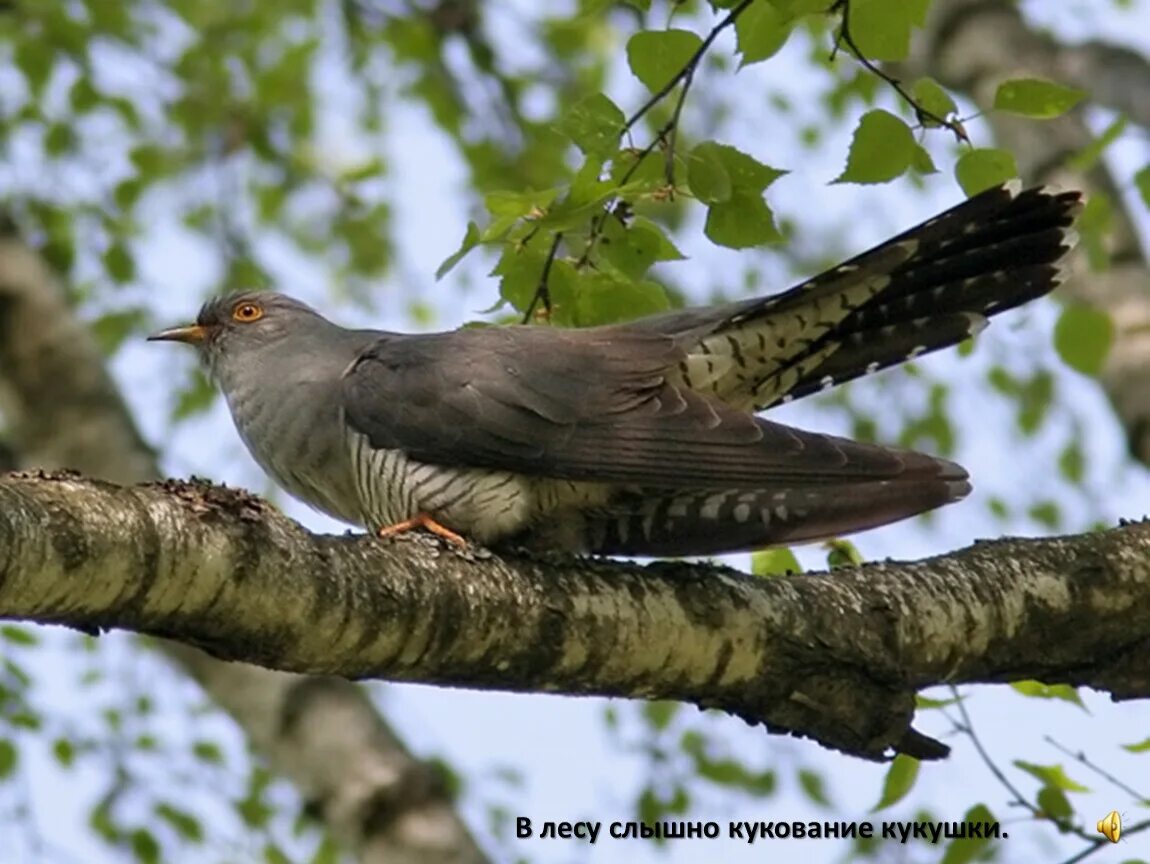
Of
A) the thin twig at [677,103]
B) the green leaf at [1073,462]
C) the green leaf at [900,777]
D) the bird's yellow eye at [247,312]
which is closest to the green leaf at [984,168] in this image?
the thin twig at [677,103]

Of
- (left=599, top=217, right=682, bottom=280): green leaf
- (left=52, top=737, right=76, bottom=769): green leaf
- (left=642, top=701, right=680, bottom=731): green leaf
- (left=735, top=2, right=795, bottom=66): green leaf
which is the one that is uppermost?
(left=642, top=701, right=680, bottom=731): green leaf

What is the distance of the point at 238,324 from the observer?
377 centimetres

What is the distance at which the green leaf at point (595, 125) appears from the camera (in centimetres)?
250

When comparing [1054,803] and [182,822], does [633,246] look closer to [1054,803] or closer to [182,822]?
[1054,803]

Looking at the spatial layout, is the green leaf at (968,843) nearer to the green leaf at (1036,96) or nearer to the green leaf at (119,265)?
the green leaf at (1036,96)

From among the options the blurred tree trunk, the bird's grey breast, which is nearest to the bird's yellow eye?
the bird's grey breast

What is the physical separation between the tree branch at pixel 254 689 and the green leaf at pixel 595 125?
6.64 feet

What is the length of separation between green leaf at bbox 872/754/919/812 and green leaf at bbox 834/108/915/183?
952 millimetres

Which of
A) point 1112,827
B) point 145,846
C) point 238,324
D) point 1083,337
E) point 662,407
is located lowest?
point 1112,827

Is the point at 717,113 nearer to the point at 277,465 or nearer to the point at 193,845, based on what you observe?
the point at 193,845

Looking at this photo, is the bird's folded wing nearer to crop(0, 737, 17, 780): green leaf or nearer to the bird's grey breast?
the bird's grey breast

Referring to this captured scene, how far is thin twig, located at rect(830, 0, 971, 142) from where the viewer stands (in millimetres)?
2396

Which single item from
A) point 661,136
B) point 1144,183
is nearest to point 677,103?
point 661,136

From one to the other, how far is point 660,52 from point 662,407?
26.0 inches
